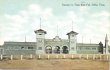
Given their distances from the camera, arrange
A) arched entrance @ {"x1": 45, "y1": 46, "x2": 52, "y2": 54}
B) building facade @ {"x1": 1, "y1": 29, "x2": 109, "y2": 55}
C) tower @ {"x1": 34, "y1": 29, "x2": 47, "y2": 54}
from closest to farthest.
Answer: tower @ {"x1": 34, "y1": 29, "x2": 47, "y2": 54} < building facade @ {"x1": 1, "y1": 29, "x2": 109, "y2": 55} < arched entrance @ {"x1": 45, "y1": 46, "x2": 52, "y2": 54}

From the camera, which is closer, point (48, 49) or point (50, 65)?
point (50, 65)

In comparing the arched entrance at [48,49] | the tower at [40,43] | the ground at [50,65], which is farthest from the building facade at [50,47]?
the ground at [50,65]

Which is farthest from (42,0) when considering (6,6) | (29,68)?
(29,68)

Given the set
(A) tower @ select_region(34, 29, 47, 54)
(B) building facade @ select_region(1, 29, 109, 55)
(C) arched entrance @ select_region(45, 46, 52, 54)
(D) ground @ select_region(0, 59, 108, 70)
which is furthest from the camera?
(C) arched entrance @ select_region(45, 46, 52, 54)

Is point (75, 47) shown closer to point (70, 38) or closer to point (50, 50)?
point (70, 38)

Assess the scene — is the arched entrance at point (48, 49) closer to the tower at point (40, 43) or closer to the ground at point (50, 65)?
the tower at point (40, 43)

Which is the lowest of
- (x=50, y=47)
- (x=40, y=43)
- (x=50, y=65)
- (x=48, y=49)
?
(x=50, y=65)

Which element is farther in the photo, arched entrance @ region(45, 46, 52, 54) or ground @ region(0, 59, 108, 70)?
arched entrance @ region(45, 46, 52, 54)

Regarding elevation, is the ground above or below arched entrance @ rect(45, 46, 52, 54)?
below

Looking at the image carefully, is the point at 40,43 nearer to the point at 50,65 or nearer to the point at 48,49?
the point at 48,49

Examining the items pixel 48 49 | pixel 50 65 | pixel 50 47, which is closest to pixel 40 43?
pixel 50 47

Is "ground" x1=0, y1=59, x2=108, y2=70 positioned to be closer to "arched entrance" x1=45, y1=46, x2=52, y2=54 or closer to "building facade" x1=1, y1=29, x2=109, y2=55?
"building facade" x1=1, y1=29, x2=109, y2=55

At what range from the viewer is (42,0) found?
13.6m

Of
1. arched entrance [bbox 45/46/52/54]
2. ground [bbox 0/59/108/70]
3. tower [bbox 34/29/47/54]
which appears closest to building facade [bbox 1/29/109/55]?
tower [bbox 34/29/47/54]
